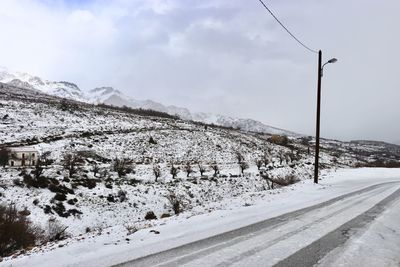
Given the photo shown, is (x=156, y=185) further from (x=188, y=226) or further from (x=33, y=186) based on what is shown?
(x=188, y=226)

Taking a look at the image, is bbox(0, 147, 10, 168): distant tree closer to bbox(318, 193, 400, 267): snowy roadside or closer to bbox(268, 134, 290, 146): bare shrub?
bbox(318, 193, 400, 267): snowy roadside

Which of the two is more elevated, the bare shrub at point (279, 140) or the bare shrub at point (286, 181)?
the bare shrub at point (279, 140)

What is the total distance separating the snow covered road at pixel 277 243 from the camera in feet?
20.5

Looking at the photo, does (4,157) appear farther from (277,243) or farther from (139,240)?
(277,243)

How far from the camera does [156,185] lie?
33125 mm

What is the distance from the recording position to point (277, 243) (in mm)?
7547

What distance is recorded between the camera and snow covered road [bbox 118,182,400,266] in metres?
6.25

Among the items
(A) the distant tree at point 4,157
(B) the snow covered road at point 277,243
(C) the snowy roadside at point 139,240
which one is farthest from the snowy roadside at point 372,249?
(A) the distant tree at point 4,157

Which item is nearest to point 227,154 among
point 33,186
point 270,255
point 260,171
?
point 260,171

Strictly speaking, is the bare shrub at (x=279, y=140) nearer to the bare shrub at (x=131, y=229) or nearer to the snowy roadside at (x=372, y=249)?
the snowy roadside at (x=372, y=249)

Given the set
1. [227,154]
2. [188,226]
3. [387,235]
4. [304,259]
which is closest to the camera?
[304,259]

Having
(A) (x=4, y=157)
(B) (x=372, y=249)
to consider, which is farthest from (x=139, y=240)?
(A) (x=4, y=157)

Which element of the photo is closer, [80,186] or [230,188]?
[80,186]

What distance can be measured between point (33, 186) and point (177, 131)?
52.7m
